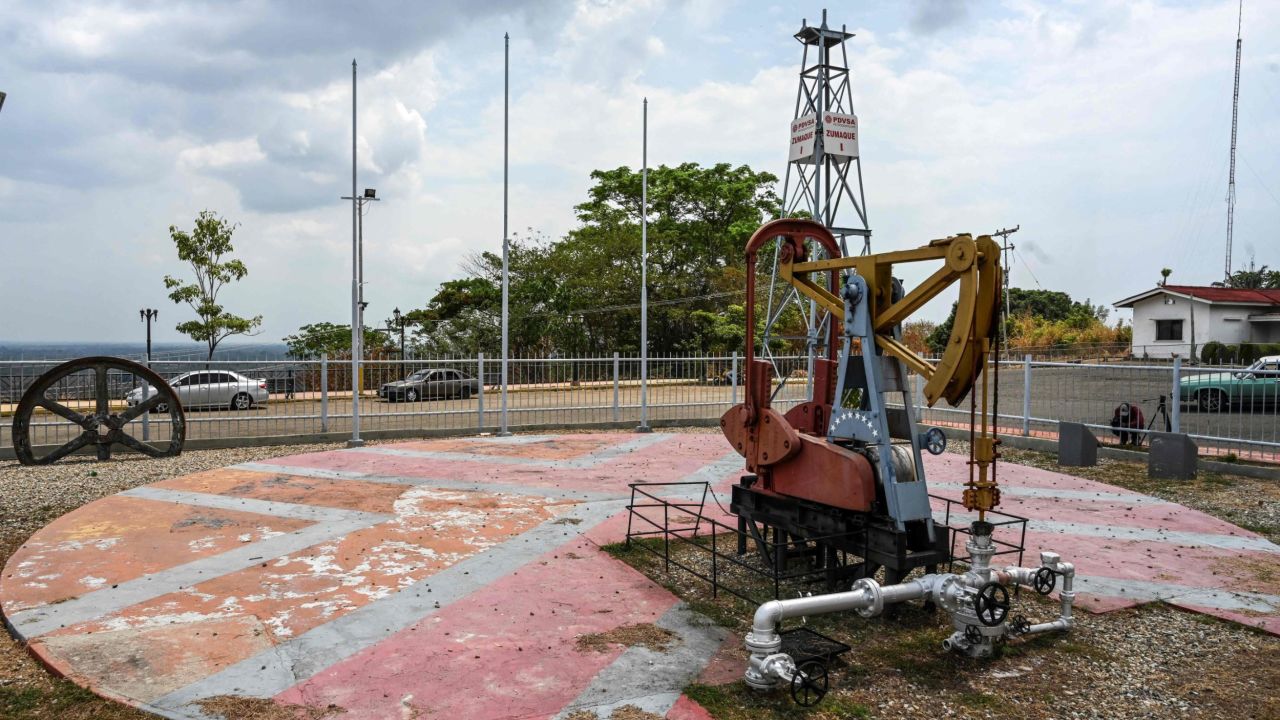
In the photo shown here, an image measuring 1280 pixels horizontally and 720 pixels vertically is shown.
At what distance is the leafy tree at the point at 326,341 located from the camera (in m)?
34.4

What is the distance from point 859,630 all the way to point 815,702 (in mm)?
1398

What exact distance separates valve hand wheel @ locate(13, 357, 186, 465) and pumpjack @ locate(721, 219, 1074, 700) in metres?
10.7

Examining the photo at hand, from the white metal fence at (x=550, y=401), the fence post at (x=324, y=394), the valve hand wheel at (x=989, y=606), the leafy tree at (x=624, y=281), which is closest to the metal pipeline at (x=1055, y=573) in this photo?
the valve hand wheel at (x=989, y=606)

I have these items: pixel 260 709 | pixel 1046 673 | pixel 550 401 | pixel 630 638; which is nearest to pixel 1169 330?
pixel 550 401

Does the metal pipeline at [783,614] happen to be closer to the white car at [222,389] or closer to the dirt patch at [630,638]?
the dirt patch at [630,638]

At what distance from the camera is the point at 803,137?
56.2 feet

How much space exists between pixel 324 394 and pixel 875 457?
39.9 feet

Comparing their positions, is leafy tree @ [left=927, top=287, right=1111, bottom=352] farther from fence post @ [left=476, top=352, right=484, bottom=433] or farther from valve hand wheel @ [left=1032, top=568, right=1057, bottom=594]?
valve hand wheel @ [left=1032, top=568, right=1057, bottom=594]

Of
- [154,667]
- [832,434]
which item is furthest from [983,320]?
[154,667]

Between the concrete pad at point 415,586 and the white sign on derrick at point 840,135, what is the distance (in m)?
7.57

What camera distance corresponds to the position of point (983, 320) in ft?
18.5

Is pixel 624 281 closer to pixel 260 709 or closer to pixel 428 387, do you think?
pixel 428 387

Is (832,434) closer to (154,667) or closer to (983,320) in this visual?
(983,320)

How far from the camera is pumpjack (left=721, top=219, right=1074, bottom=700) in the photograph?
5.39 metres
